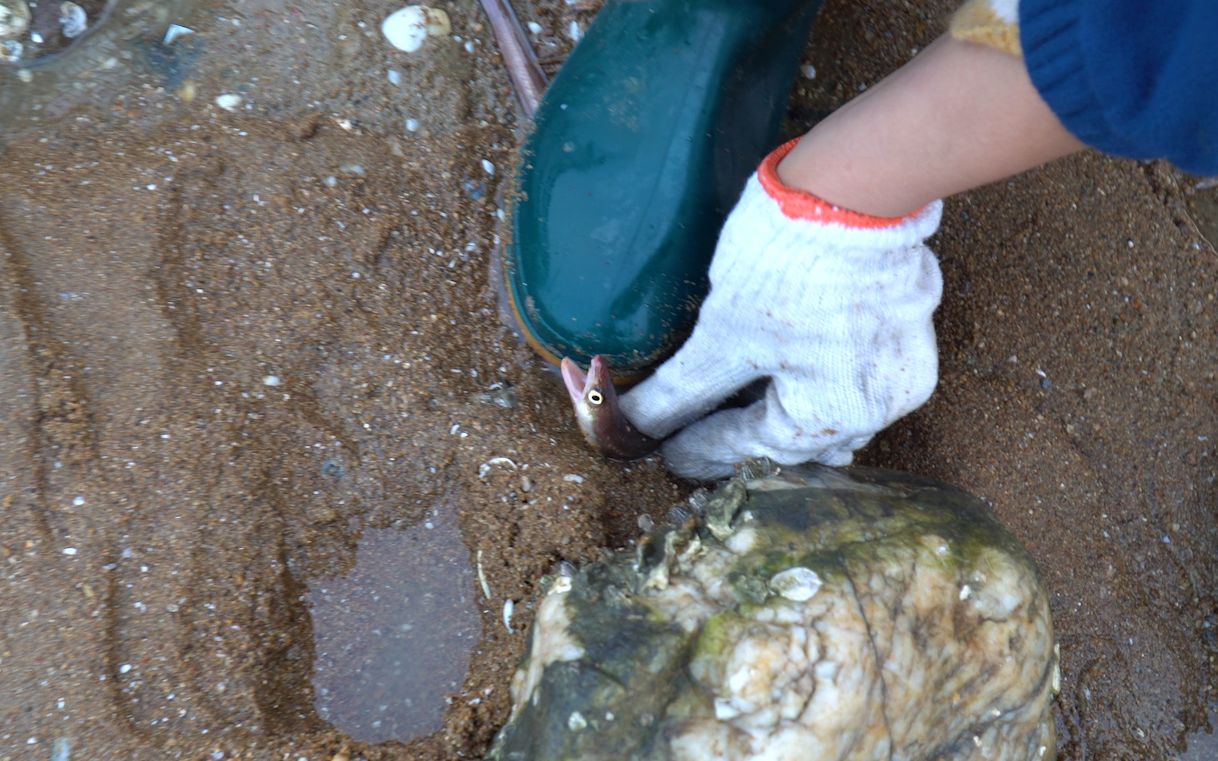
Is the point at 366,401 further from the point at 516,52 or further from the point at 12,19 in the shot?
the point at 12,19

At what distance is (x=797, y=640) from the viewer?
4.14ft

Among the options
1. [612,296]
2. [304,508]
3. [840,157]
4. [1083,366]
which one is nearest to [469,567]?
[304,508]

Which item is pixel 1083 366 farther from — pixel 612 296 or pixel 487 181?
pixel 487 181

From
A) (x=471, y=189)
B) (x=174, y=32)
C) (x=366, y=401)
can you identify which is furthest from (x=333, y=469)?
(x=174, y=32)

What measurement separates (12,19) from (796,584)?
1968 mm

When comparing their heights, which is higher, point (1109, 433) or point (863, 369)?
point (863, 369)

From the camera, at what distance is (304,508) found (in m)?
1.67

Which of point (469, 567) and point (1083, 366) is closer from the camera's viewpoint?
point (469, 567)

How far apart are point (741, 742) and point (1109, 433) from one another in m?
1.51

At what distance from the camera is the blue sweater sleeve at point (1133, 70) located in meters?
0.91

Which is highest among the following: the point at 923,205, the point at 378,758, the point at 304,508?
the point at 923,205

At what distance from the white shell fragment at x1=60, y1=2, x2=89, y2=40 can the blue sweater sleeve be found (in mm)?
1899

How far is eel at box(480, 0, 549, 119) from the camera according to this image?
206 cm

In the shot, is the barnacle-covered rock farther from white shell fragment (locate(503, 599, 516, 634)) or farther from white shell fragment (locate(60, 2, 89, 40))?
white shell fragment (locate(60, 2, 89, 40))
